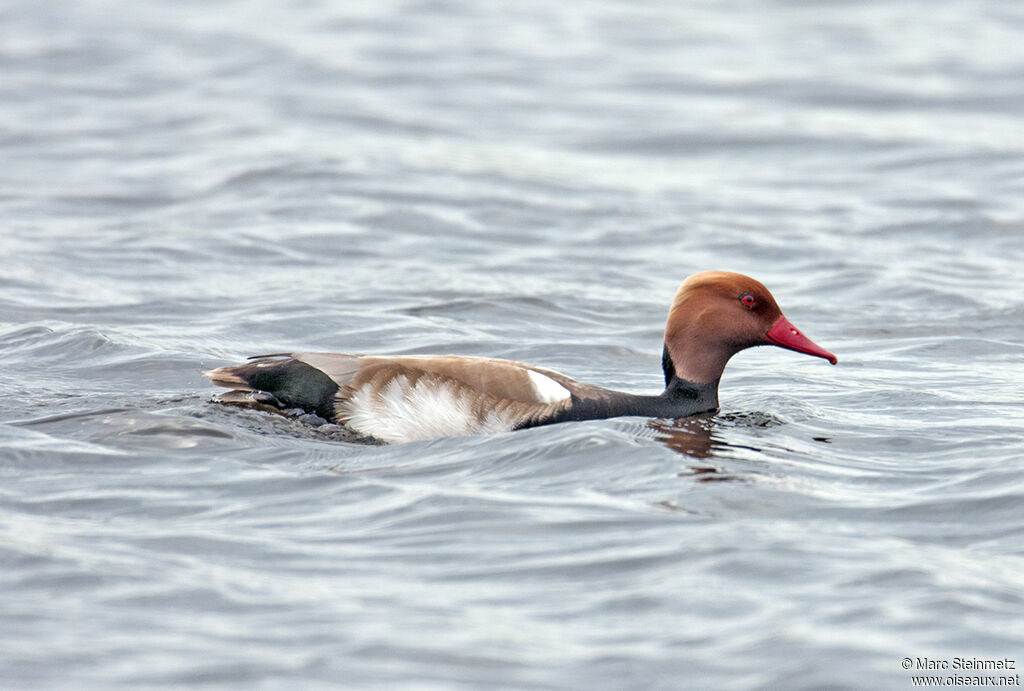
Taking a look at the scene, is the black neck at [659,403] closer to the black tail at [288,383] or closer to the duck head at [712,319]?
the duck head at [712,319]

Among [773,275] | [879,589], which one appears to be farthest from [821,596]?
[773,275]

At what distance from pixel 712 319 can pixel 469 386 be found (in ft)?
4.97

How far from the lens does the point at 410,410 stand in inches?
319

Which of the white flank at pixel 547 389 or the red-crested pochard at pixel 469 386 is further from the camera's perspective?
the white flank at pixel 547 389

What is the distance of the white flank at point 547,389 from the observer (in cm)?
827

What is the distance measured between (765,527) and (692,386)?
1962 mm

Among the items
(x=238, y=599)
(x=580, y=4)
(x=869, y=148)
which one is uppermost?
(x=580, y=4)

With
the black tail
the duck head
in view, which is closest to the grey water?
the black tail

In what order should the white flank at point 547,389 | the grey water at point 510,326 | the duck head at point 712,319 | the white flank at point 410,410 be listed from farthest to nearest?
1. the duck head at point 712,319
2. the white flank at point 547,389
3. the white flank at point 410,410
4. the grey water at point 510,326

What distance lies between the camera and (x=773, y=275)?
46.3 ft

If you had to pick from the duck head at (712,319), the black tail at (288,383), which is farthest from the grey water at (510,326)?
the duck head at (712,319)

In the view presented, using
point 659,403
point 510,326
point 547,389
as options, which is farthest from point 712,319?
point 510,326

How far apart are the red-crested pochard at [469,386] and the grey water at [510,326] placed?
0.13 m

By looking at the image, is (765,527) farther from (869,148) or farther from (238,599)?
(869,148)
